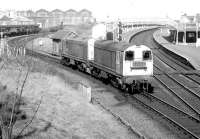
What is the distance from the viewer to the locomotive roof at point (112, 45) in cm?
2508

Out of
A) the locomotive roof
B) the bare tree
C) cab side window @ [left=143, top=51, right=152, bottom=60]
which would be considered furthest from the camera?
cab side window @ [left=143, top=51, right=152, bottom=60]

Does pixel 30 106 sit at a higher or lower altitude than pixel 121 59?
lower

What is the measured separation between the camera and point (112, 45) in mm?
26812

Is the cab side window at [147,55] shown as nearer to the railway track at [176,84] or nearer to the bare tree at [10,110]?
the railway track at [176,84]

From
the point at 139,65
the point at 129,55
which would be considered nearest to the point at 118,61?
the point at 129,55

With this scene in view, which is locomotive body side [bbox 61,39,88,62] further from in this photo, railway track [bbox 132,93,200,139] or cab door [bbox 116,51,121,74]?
railway track [bbox 132,93,200,139]

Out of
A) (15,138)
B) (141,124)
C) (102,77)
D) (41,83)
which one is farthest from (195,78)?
(15,138)

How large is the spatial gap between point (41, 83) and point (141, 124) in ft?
37.8

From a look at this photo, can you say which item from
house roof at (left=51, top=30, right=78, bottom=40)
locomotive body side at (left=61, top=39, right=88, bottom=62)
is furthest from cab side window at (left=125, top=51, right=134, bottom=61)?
house roof at (left=51, top=30, right=78, bottom=40)

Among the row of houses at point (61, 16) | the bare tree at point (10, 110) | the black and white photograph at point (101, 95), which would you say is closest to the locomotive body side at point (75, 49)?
the black and white photograph at point (101, 95)

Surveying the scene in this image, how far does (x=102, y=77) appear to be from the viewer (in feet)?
95.3

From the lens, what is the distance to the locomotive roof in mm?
25078

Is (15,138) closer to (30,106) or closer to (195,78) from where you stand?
(30,106)

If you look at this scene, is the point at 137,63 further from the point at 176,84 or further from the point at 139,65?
the point at 176,84
